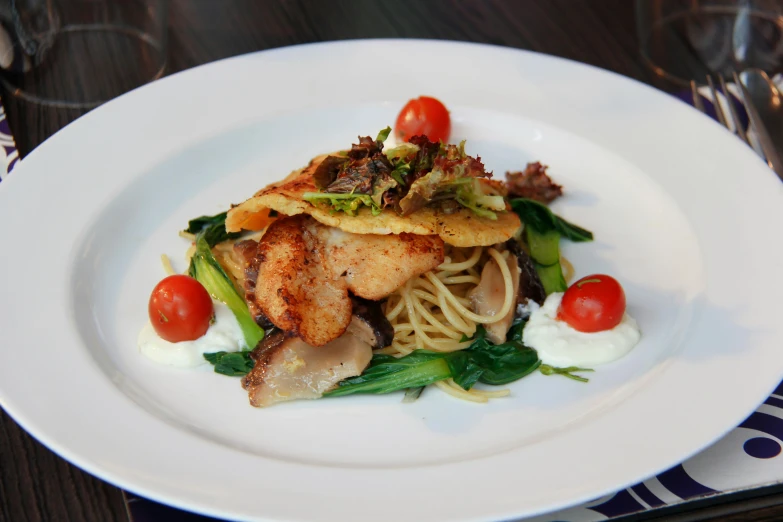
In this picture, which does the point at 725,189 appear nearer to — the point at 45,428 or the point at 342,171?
the point at 342,171

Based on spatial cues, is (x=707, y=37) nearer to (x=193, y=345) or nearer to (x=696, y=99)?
(x=696, y=99)

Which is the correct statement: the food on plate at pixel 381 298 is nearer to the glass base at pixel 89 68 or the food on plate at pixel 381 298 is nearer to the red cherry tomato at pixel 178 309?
the red cherry tomato at pixel 178 309

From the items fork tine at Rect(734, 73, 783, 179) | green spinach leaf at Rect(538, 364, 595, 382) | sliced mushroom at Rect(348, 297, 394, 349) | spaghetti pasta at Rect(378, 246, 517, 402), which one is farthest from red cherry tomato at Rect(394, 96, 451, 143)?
fork tine at Rect(734, 73, 783, 179)

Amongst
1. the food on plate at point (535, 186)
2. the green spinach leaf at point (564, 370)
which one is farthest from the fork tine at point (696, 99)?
A: the green spinach leaf at point (564, 370)

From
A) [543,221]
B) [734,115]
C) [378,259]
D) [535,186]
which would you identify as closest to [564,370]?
[378,259]

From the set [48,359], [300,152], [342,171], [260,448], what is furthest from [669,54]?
[48,359]
